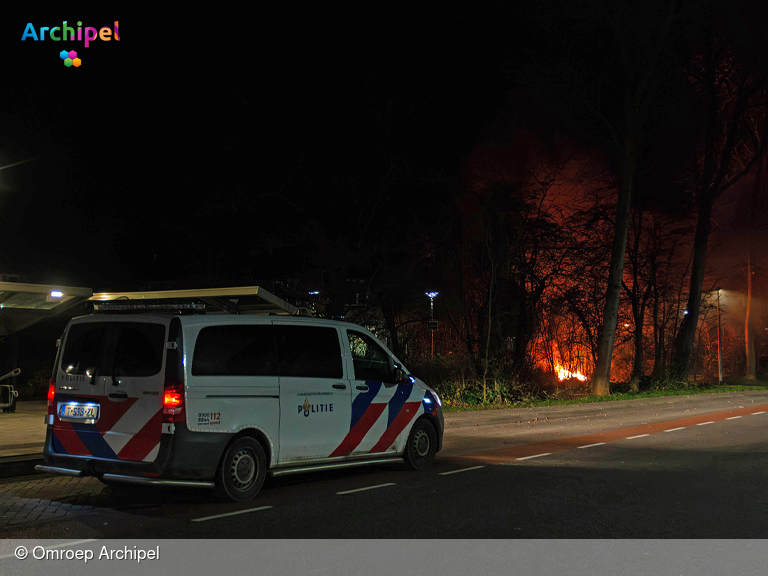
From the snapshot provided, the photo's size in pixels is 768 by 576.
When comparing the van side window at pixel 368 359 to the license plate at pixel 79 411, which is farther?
the van side window at pixel 368 359

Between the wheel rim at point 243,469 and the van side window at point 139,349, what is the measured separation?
4.18 feet

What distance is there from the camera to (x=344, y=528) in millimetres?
6965

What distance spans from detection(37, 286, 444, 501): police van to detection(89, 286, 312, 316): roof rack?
0.10ft

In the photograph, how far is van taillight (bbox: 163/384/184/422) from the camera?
7886mm

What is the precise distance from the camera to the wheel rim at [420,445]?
1070 cm

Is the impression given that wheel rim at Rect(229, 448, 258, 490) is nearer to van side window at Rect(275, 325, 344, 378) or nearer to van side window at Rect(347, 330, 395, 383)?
van side window at Rect(275, 325, 344, 378)

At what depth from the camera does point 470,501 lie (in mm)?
8266

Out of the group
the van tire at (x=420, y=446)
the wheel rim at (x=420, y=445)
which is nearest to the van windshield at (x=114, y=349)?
the van tire at (x=420, y=446)

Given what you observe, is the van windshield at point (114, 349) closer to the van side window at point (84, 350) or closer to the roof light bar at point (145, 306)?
the van side window at point (84, 350)

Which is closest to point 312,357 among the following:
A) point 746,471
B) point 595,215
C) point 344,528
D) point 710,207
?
point 344,528

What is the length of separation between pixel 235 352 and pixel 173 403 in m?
0.94

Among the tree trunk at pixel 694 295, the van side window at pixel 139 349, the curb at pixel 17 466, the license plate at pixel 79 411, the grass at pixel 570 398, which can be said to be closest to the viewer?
the van side window at pixel 139 349

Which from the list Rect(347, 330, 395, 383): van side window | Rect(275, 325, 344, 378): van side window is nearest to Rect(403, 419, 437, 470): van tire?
Rect(347, 330, 395, 383): van side window
